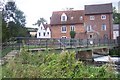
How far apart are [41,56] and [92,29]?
20159mm

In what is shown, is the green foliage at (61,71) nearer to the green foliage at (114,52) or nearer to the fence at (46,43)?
the fence at (46,43)

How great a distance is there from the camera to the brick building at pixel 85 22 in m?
24.5

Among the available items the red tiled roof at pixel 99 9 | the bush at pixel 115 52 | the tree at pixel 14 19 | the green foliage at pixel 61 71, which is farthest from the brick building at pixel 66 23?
the green foliage at pixel 61 71

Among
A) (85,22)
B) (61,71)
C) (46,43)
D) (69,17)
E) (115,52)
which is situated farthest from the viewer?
(69,17)

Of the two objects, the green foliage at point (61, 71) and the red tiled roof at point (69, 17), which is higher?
the red tiled roof at point (69, 17)

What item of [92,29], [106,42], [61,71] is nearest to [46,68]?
[61,71]

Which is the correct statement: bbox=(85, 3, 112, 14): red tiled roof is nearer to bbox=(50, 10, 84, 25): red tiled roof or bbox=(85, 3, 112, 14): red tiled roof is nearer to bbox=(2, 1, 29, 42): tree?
bbox=(50, 10, 84, 25): red tiled roof

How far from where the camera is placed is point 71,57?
11.2 ft

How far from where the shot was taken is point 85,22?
25.0 metres

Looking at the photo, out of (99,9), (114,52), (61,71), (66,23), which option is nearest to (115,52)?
(114,52)

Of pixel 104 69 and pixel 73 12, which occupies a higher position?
pixel 73 12

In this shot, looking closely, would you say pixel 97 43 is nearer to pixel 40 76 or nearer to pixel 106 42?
pixel 106 42

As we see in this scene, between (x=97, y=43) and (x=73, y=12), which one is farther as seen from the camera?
(x=73, y=12)

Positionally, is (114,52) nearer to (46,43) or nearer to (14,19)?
(14,19)
